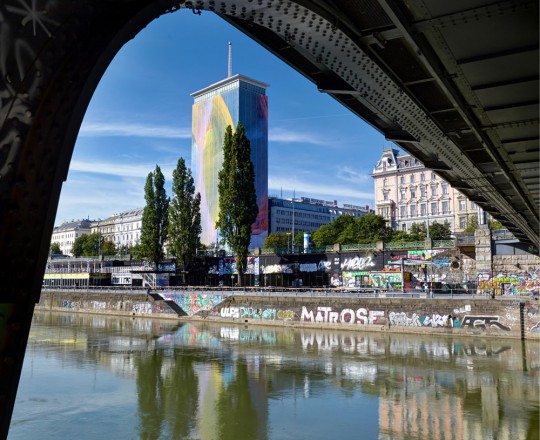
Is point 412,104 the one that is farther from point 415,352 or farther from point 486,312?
point 486,312

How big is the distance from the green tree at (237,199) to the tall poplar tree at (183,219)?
7.28 meters

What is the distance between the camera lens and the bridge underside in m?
2.91

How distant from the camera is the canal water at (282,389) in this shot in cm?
1548

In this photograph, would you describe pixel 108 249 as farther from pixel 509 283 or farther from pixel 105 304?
pixel 509 283

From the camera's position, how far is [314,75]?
732cm

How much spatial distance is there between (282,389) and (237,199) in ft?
114

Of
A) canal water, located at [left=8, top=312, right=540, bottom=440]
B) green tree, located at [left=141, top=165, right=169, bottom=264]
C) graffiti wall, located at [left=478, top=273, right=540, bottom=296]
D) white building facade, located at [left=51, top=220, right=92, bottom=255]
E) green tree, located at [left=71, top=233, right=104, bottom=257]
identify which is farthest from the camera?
white building facade, located at [left=51, top=220, right=92, bottom=255]

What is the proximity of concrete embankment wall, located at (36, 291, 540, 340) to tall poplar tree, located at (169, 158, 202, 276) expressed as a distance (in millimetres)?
7270

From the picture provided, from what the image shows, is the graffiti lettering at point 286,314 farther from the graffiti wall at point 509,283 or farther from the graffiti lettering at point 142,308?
the graffiti lettering at point 142,308

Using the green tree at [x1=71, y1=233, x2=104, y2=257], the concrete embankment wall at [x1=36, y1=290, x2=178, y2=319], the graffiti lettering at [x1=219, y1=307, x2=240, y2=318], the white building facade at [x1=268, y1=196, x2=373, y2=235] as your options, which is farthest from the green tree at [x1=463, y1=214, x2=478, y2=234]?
the green tree at [x1=71, y1=233, x2=104, y2=257]

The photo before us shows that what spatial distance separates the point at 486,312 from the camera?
111 feet

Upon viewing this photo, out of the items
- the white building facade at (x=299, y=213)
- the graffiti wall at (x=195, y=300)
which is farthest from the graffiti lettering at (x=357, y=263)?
the white building facade at (x=299, y=213)

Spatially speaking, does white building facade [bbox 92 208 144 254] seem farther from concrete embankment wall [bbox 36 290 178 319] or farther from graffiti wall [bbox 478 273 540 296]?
graffiti wall [bbox 478 273 540 296]

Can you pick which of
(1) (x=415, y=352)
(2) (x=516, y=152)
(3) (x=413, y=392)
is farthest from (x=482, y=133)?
(1) (x=415, y=352)
